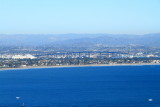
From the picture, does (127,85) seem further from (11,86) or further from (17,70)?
A: (17,70)

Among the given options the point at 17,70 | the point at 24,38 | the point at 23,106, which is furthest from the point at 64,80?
the point at 24,38

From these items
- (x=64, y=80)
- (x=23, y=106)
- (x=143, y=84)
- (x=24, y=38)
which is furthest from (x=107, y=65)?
(x=24, y=38)

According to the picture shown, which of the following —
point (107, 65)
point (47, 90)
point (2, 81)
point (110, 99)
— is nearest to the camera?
point (110, 99)

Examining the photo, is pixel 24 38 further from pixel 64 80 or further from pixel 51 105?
pixel 51 105

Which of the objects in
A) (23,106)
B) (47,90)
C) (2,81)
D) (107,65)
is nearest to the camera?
(23,106)

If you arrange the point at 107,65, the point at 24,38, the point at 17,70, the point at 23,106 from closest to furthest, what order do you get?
the point at 23,106 → the point at 17,70 → the point at 107,65 → the point at 24,38

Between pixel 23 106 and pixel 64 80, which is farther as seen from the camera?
pixel 64 80
